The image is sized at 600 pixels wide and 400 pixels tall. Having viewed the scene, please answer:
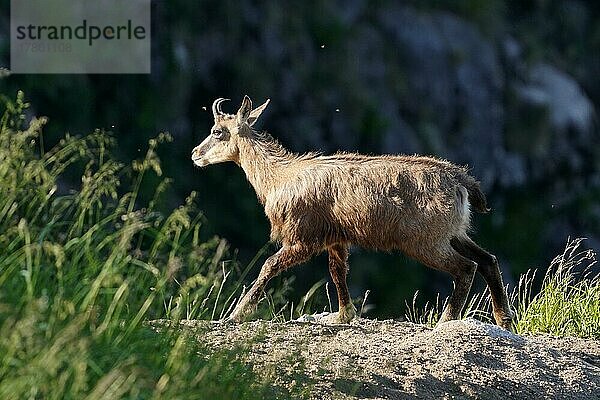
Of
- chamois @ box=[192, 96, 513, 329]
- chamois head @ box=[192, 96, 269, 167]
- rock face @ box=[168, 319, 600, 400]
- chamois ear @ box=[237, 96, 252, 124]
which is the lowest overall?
rock face @ box=[168, 319, 600, 400]

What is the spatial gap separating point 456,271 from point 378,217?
1.95ft

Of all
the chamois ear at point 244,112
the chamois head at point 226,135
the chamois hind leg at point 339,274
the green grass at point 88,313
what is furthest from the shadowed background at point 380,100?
the green grass at point 88,313

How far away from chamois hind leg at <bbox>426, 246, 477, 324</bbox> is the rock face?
737 mm

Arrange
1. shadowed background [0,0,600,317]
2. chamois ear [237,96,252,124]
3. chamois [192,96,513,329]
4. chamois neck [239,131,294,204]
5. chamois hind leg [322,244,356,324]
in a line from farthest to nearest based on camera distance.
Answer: shadowed background [0,0,600,317] → chamois ear [237,96,252,124] → chamois neck [239,131,294,204] → chamois hind leg [322,244,356,324] → chamois [192,96,513,329]

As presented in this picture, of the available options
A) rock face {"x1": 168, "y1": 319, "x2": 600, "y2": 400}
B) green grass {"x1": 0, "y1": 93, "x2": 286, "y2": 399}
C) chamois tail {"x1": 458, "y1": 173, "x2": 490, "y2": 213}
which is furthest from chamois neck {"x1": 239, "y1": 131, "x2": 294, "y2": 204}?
green grass {"x1": 0, "y1": 93, "x2": 286, "y2": 399}

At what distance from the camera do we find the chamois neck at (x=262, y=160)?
26.5 ft

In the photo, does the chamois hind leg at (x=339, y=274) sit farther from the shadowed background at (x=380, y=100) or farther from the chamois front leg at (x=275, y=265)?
the shadowed background at (x=380, y=100)

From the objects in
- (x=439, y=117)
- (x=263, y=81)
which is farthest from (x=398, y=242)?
(x=439, y=117)

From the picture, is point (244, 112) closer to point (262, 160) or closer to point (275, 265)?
point (262, 160)

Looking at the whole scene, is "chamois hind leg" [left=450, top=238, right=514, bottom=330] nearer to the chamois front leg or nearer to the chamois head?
the chamois front leg

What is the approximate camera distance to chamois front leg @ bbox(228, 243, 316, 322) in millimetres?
7379

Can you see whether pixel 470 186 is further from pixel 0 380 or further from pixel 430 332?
pixel 0 380

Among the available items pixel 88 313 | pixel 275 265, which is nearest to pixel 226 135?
pixel 275 265

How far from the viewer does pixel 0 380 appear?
13.2ft
